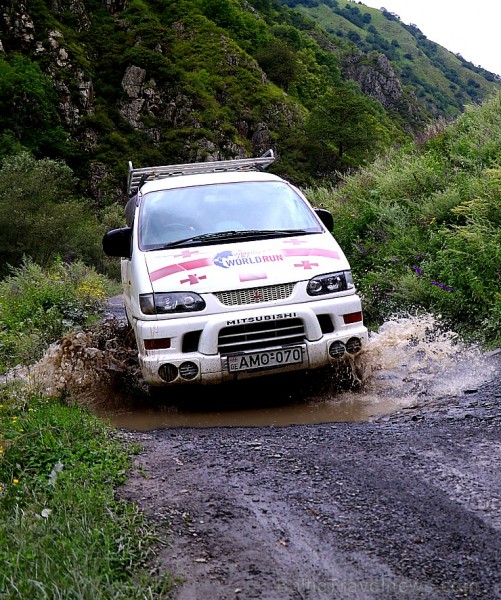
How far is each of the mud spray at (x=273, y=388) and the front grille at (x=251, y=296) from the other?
777 mm

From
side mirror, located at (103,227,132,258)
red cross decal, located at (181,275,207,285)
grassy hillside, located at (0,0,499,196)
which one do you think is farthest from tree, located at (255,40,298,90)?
red cross decal, located at (181,275,207,285)

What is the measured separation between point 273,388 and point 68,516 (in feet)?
11.6

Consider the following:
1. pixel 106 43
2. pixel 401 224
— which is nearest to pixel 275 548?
pixel 401 224

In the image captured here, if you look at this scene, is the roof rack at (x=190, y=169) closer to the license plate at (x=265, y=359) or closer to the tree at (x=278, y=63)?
the license plate at (x=265, y=359)

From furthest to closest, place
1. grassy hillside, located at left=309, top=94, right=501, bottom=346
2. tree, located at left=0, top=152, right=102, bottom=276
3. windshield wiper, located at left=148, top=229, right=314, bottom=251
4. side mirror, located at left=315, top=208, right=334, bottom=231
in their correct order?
1. tree, located at left=0, top=152, right=102, bottom=276
2. grassy hillside, located at left=309, top=94, right=501, bottom=346
3. side mirror, located at left=315, top=208, right=334, bottom=231
4. windshield wiper, located at left=148, top=229, right=314, bottom=251

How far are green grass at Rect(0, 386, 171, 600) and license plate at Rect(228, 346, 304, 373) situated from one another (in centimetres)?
128

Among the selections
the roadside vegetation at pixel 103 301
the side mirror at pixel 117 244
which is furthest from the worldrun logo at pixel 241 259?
the roadside vegetation at pixel 103 301

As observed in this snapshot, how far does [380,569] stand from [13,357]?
259 inches

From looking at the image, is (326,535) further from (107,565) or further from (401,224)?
(401,224)

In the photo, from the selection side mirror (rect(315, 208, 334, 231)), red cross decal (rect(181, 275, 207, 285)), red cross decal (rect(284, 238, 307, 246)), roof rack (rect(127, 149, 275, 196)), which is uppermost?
roof rack (rect(127, 149, 275, 196))

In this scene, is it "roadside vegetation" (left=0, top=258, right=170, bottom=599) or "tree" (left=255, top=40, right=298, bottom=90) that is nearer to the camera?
"roadside vegetation" (left=0, top=258, right=170, bottom=599)

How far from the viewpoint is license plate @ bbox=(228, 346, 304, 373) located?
553cm

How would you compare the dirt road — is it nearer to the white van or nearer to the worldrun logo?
the white van

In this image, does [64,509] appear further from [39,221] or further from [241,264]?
[39,221]
